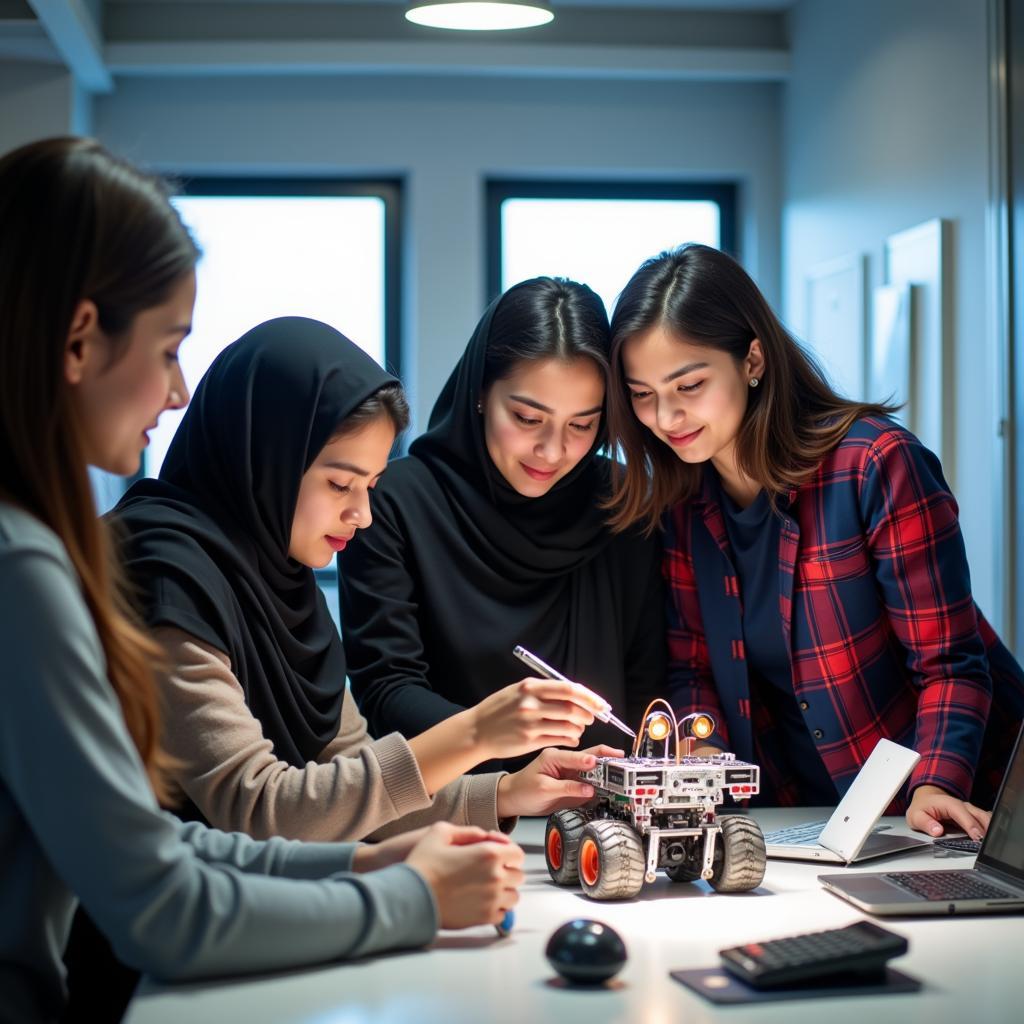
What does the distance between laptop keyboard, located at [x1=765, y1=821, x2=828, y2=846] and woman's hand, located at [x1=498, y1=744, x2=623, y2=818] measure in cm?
24

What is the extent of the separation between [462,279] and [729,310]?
312 cm

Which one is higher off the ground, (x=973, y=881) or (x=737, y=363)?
(x=737, y=363)

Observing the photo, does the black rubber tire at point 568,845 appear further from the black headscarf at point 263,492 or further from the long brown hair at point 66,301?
the long brown hair at point 66,301

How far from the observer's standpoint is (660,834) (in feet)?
4.85

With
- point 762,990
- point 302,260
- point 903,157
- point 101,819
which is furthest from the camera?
point 302,260

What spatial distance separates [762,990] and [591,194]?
15.0ft

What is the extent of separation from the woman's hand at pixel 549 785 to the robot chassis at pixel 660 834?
0.13 m

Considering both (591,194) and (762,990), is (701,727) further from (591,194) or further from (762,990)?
(591,194)

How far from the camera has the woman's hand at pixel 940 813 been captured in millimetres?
1760

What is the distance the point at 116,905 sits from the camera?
3.36 feet

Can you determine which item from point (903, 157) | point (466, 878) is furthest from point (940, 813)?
point (903, 157)

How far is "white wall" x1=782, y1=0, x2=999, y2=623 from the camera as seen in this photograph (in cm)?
354

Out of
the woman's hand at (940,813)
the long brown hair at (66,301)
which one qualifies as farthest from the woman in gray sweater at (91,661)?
the woman's hand at (940,813)

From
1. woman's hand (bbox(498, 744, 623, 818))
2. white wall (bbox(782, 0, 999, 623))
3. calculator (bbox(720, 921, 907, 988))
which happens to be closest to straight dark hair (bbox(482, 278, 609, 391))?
woman's hand (bbox(498, 744, 623, 818))
